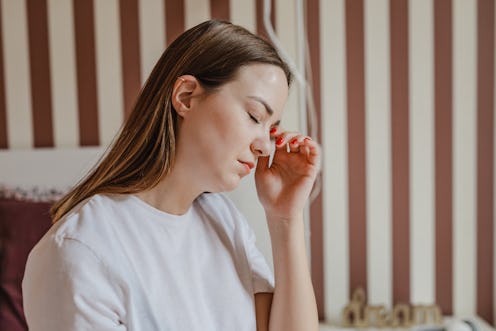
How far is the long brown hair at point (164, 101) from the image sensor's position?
99 cm

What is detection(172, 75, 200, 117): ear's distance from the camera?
0.98 metres

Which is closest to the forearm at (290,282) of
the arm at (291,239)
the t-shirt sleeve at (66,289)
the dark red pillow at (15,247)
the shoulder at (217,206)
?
the arm at (291,239)

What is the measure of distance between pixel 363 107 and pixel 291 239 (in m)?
1.07

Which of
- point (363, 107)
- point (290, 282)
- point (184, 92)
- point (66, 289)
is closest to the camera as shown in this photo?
point (66, 289)

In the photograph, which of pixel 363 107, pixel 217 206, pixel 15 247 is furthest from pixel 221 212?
pixel 363 107

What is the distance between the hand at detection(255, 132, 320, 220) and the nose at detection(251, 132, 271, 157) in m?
0.09

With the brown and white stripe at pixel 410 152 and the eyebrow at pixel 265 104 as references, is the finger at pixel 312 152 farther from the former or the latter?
the brown and white stripe at pixel 410 152

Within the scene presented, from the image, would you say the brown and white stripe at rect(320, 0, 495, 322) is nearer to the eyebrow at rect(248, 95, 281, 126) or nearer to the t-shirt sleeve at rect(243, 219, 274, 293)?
the t-shirt sleeve at rect(243, 219, 274, 293)

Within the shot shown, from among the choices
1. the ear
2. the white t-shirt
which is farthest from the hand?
the ear

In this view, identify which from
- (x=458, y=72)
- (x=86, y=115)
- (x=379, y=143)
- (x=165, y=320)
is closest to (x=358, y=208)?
(x=379, y=143)

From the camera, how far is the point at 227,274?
3.73ft

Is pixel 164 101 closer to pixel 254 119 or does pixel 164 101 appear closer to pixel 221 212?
pixel 254 119

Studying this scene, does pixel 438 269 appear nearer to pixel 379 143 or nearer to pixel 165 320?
pixel 379 143

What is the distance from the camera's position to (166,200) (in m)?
1.06
